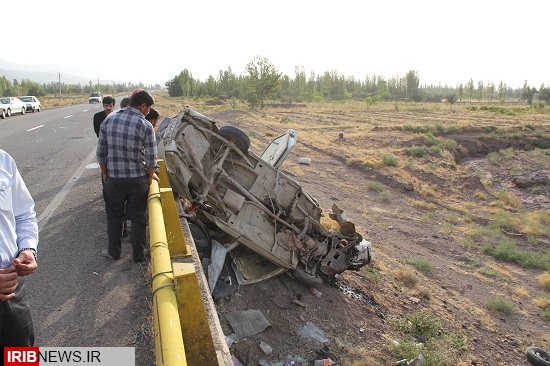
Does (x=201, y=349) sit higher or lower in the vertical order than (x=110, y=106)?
lower

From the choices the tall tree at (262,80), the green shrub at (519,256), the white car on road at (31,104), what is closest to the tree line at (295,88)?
the tall tree at (262,80)

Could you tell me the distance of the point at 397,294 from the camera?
789 centimetres

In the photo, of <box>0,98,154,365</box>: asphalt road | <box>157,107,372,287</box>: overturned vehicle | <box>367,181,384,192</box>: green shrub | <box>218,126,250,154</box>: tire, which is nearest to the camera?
<box>0,98,154,365</box>: asphalt road

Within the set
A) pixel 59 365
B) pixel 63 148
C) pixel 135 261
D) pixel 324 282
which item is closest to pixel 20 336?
pixel 59 365

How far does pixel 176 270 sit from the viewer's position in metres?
2.64

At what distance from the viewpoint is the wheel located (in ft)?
19.7

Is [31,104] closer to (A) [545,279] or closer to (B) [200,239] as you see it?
(B) [200,239]

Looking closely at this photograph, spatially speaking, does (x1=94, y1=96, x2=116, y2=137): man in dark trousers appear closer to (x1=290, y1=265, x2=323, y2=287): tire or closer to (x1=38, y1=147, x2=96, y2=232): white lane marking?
(x1=38, y1=147, x2=96, y2=232): white lane marking

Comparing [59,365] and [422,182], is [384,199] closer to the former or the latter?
[422,182]

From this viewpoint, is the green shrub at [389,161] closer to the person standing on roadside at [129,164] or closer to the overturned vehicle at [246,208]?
the overturned vehicle at [246,208]

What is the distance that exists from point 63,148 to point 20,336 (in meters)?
10.7

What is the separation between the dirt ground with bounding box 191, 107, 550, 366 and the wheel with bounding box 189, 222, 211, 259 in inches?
32.2

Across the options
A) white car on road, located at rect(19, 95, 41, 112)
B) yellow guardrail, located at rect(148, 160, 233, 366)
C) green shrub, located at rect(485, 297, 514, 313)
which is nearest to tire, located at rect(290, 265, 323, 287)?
yellow guardrail, located at rect(148, 160, 233, 366)

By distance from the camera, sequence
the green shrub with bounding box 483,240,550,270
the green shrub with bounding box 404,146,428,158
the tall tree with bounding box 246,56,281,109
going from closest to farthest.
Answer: the green shrub with bounding box 483,240,550,270 → the green shrub with bounding box 404,146,428,158 → the tall tree with bounding box 246,56,281,109
